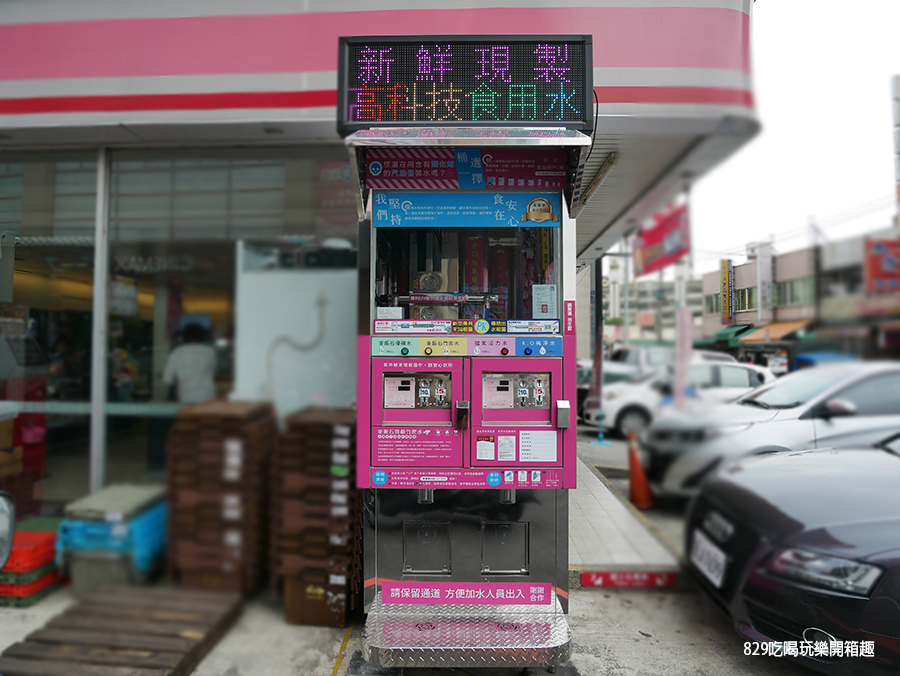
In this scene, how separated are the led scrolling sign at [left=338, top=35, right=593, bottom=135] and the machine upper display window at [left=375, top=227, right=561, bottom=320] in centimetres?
52

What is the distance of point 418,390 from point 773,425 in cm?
178

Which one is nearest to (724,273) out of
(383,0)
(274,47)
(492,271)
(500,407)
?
(492,271)

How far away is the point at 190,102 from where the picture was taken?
2619 millimetres

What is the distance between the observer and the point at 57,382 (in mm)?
2783

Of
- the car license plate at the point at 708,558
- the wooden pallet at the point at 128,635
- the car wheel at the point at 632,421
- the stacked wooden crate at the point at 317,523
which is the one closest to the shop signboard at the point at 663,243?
the car wheel at the point at 632,421

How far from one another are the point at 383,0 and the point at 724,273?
2.39 metres

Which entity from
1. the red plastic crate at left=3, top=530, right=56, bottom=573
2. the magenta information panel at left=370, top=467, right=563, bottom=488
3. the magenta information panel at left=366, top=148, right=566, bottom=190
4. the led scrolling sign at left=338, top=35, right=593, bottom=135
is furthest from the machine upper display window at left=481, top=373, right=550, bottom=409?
the red plastic crate at left=3, top=530, right=56, bottom=573

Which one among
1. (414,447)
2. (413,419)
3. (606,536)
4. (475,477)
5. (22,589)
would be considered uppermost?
(413,419)

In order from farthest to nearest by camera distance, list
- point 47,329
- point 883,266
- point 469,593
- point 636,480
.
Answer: point 47,329 < point 636,480 < point 469,593 < point 883,266

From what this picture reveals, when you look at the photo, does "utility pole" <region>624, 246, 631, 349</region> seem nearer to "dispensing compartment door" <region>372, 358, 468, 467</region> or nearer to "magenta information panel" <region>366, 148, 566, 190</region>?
"magenta information panel" <region>366, 148, 566, 190</region>

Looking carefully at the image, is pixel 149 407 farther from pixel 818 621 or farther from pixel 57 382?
pixel 818 621

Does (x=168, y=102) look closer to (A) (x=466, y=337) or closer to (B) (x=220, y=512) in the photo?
(A) (x=466, y=337)

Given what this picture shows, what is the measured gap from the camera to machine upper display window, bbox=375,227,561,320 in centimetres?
219

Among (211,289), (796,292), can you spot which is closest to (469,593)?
(796,292)
